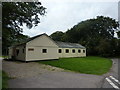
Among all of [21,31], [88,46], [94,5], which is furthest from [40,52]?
[88,46]

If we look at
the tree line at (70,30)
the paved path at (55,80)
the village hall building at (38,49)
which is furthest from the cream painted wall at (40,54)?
the paved path at (55,80)

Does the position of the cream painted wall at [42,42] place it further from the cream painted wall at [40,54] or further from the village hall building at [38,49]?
the cream painted wall at [40,54]

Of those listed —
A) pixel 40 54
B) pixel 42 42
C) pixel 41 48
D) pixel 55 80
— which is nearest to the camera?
pixel 55 80

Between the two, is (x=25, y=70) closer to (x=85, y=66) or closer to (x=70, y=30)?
(x=85, y=66)

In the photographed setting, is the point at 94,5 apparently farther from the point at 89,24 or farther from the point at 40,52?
the point at 89,24

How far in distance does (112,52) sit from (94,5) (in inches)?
885

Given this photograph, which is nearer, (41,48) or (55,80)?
(55,80)

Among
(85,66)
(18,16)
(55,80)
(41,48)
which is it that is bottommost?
(85,66)

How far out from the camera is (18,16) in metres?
11.0

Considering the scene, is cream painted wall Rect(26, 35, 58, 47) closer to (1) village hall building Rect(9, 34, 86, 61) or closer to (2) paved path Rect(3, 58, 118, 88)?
(1) village hall building Rect(9, 34, 86, 61)

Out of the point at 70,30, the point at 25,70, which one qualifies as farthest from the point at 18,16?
the point at 70,30

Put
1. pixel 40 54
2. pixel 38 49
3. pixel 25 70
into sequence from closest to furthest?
pixel 25 70 → pixel 38 49 → pixel 40 54

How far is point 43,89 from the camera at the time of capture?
5410mm

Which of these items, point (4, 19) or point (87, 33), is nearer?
point (4, 19)
